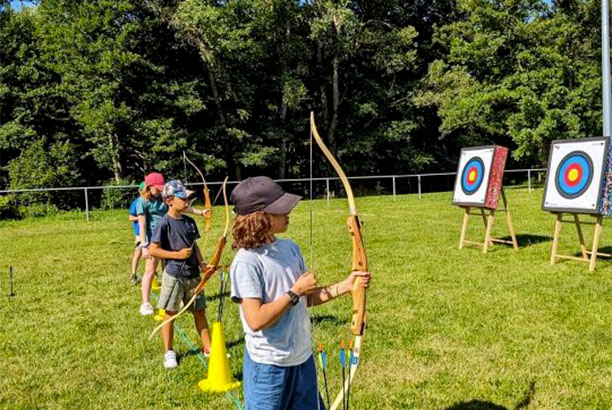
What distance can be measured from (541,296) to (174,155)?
56.5 feet

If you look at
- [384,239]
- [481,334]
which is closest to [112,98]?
[384,239]

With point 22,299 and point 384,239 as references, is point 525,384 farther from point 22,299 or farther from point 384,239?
point 384,239

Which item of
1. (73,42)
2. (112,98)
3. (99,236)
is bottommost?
(99,236)

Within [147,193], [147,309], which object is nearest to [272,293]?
[147,309]

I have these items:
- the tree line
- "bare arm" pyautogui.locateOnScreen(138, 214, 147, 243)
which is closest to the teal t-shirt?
"bare arm" pyautogui.locateOnScreen(138, 214, 147, 243)

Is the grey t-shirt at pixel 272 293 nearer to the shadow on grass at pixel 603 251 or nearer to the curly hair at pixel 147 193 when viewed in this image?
the curly hair at pixel 147 193

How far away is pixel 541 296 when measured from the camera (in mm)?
5762

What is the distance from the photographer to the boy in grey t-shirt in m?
2.11

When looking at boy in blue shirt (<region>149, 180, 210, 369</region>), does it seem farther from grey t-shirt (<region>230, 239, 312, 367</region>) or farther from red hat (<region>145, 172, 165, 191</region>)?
grey t-shirt (<region>230, 239, 312, 367</region>)

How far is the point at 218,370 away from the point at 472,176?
6913mm

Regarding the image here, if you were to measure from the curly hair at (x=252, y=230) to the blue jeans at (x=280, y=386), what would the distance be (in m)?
0.48

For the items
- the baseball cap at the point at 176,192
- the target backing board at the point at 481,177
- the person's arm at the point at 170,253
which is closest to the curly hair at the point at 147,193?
the baseball cap at the point at 176,192

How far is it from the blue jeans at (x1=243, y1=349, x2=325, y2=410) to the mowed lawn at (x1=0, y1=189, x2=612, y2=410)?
51 cm

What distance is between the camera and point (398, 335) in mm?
4656
